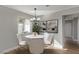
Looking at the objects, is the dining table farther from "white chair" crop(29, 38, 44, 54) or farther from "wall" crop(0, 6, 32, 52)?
"wall" crop(0, 6, 32, 52)

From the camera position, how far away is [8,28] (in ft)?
13.7

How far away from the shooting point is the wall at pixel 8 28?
3859 millimetres

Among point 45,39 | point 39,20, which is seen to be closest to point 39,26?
point 39,20

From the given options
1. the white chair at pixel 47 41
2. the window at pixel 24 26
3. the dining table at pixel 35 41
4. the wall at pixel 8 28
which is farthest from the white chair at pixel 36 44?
the wall at pixel 8 28

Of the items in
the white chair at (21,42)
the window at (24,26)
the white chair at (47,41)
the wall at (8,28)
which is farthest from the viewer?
the wall at (8,28)

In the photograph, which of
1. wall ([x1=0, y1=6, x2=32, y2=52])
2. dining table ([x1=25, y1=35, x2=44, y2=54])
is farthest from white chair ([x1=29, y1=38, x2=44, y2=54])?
wall ([x1=0, y1=6, x2=32, y2=52])

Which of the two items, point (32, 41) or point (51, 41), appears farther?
point (51, 41)

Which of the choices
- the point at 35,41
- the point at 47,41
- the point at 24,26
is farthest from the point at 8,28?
the point at 47,41

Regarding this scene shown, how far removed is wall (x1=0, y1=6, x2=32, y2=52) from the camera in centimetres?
386

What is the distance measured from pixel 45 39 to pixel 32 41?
0.45 metres

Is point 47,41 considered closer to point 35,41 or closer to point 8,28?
point 35,41

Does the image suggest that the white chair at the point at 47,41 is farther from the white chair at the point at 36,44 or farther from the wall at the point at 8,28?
the wall at the point at 8,28
